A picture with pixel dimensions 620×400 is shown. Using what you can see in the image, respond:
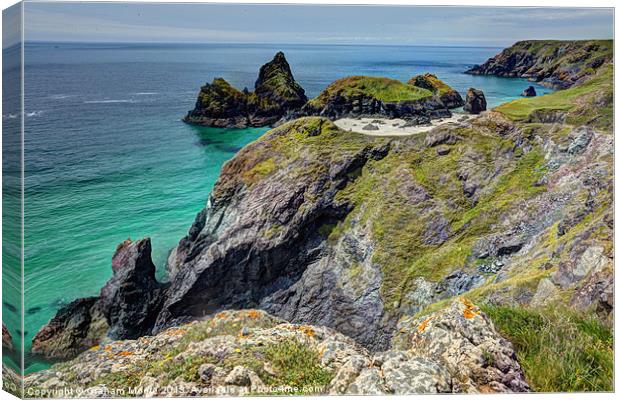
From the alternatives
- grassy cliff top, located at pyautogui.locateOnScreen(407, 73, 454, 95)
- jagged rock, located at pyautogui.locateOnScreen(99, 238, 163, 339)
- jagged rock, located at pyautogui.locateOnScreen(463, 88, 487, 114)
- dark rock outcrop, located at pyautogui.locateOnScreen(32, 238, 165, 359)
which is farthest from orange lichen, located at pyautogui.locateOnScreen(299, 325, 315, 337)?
jagged rock, located at pyautogui.locateOnScreen(463, 88, 487, 114)

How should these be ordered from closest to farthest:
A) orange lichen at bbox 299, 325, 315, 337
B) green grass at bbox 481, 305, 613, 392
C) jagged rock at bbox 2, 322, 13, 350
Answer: green grass at bbox 481, 305, 613, 392 → jagged rock at bbox 2, 322, 13, 350 → orange lichen at bbox 299, 325, 315, 337

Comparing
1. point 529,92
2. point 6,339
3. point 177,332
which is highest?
point 529,92

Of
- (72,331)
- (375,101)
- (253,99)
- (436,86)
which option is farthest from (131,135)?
(436,86)

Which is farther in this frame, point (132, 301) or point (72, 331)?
point (132, 301)

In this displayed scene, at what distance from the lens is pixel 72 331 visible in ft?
38.4

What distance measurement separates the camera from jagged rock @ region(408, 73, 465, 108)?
11.3 metres

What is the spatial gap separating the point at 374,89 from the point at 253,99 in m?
2.84

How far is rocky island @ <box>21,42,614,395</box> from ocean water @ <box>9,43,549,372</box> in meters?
0.48

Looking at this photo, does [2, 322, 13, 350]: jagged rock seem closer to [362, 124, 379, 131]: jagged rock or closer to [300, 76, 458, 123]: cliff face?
[300, 76, 458, 123]: cliff face

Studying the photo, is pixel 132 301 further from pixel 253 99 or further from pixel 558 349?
pixel 558 349

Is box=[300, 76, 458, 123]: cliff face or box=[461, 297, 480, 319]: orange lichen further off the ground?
box=[300, 76, 458, 123]: cliff face

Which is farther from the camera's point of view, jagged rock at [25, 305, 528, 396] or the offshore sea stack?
the offshore sea stack

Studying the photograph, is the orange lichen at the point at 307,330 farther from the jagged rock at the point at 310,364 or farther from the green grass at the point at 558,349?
the green grass at the point at 558,349

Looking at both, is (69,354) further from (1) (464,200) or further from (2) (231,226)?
(1) (464,200)
